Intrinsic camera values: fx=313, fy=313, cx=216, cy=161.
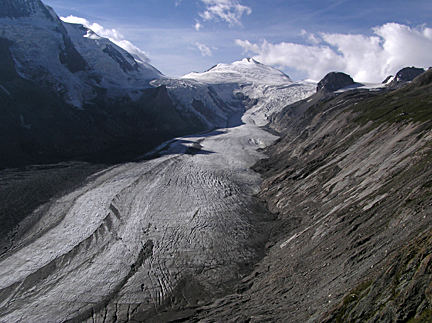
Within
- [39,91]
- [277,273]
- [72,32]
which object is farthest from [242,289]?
[72,32]

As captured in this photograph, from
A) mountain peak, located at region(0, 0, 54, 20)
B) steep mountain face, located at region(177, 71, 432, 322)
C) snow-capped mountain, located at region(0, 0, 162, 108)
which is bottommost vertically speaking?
steep mountain face, located at region(177, 71, 432, 322)

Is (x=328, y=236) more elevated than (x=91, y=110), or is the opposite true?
(x=91, y=110)

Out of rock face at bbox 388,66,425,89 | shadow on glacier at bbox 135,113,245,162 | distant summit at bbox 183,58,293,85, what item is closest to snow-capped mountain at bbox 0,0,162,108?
shadow on glacier at bbox 135,113,245,162

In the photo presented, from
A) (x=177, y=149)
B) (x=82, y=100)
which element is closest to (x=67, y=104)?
(x=82, y=100)

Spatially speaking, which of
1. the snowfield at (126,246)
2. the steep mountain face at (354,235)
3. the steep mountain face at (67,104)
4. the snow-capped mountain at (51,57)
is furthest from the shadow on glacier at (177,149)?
the snow-capped mountain at (51,57)

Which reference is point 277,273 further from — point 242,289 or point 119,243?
point 119,243

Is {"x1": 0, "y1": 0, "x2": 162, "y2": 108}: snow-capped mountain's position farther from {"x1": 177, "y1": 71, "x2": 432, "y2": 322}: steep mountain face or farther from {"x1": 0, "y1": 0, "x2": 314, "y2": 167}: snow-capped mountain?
{"x1": 177, "y1": 71, "x2": 432, "y2": 322}: steep mountain face

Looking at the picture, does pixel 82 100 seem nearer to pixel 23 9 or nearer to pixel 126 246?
pixel 23 9
